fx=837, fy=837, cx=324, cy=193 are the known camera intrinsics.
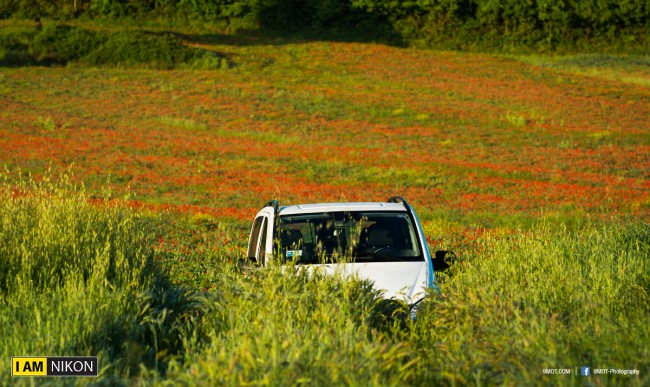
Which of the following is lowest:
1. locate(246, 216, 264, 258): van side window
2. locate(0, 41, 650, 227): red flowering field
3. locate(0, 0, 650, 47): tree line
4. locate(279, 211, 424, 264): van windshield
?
locate(0, 41, 650, 227): red flowering field

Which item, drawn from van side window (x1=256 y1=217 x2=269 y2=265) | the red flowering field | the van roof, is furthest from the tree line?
van side window (x1=256 y1=217 x2=269 y2=265)

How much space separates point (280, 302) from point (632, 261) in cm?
380

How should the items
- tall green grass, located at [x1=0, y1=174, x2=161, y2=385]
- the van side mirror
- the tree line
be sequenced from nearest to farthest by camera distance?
tall green grass, located at [x1=0, y1=174, x2=161, y2=385]
the van side mirror
the tree line

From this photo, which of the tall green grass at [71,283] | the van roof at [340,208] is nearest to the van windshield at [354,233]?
the van roof at [340,208]

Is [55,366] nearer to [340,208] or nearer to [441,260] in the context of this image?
[340,208]

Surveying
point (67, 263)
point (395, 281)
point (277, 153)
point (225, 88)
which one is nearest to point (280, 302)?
point (395, 281)

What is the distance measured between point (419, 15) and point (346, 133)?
53.3 metres

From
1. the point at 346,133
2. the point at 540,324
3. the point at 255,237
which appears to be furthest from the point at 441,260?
the point at 346,133

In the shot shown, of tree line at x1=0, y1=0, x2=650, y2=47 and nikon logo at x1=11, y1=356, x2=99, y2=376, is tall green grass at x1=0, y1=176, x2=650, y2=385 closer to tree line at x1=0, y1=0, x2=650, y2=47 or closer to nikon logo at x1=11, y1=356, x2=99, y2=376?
nikon logo at x1=11, y1=356, x2=99, y2=376

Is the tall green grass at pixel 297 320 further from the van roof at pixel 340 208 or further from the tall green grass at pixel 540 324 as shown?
the van roof at pixel 340 208

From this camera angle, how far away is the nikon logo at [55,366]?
5.59 meters

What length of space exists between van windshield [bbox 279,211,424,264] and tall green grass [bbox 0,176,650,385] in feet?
2.44

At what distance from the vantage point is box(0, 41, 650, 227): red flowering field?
24469mm

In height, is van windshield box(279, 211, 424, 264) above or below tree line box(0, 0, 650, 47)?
below
